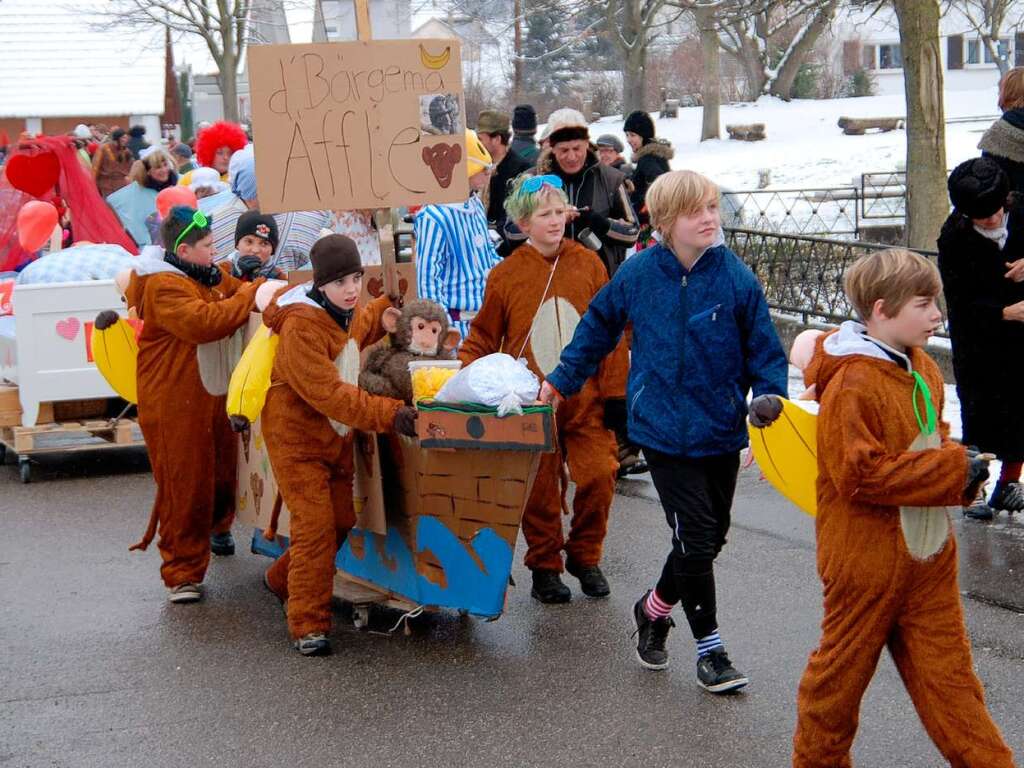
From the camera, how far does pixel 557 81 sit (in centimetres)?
5569

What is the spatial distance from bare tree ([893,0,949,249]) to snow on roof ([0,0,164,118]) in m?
31.5

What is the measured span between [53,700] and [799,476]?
9.32 ft

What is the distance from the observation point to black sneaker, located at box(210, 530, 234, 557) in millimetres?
7496

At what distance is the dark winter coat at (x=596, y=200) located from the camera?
7.73m

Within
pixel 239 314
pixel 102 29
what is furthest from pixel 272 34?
pixel 239 314

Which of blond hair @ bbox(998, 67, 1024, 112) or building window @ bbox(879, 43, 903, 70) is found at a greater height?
building window @ bbox(879, 43, 903, 70)

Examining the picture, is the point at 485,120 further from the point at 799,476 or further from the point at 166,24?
the point at 166,24

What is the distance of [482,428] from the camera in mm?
5324

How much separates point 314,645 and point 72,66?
135ft

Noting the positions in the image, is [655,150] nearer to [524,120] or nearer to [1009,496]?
[524,120]

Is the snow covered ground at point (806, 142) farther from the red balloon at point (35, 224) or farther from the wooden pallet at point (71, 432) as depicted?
the wooden pallet at point (71, 432)

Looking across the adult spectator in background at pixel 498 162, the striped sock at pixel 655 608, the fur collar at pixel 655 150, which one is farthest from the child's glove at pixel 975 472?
the fur collar at pixel 655 150

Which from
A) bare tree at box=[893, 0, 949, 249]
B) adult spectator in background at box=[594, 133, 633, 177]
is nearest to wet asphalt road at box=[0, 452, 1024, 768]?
adult spectator in background at box=[594, 133, 633, 177]

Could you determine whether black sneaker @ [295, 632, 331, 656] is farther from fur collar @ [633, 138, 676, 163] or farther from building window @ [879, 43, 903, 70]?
building window @ [879, 43, 903, 70]
